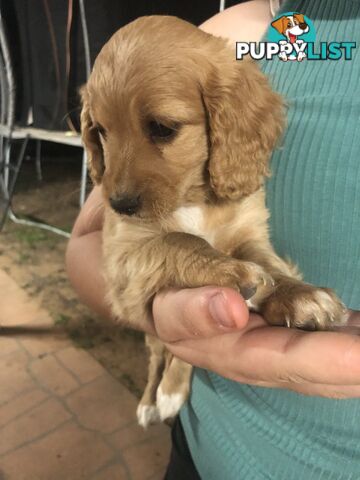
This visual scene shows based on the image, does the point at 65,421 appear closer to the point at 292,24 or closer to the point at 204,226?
the point at 204,226

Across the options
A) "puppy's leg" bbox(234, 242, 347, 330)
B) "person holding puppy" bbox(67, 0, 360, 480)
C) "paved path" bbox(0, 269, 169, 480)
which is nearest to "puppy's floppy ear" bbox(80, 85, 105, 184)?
"person holding puppy" bbox(67, 0, 360, 480)

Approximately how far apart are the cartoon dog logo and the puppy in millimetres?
106

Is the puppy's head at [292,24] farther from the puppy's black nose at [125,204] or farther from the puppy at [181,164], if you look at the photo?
the puppy's black nose at [125,204]

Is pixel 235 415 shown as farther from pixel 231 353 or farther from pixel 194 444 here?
pixel 231 353

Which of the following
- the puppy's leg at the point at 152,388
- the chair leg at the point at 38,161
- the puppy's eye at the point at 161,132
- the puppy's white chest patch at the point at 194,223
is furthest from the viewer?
the chair leg at the point at 38,161

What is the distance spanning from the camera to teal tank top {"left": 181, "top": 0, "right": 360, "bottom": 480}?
100cm

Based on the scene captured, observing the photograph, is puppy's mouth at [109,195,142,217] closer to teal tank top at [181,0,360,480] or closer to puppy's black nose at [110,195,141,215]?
puppy's black nose at [110,195,141,215]

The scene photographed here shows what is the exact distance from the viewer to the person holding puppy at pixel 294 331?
2.77 feet

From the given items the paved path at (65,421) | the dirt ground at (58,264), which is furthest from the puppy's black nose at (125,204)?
the dirt ground at (58,264)

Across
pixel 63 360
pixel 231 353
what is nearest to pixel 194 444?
pixel 231 353

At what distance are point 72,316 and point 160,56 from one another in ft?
8.02

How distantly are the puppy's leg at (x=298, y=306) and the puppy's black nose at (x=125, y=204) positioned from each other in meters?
0.30

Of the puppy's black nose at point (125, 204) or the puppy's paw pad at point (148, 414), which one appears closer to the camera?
the puppy's black nose at point (125, 204)

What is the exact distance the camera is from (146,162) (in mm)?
1101
